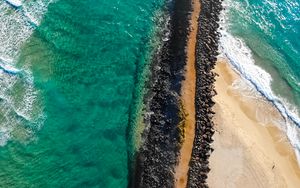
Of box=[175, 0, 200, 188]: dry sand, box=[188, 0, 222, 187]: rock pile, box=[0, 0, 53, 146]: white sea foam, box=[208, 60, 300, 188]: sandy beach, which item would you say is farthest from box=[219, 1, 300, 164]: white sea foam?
box=[0, 0, 53, 146]: white sea foam

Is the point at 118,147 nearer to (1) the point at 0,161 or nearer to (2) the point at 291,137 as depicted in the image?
(1) the point at 0,161

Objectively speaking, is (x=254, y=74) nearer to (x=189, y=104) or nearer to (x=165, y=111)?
(x=189, y=104)

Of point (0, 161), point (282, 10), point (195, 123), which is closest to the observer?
point (0, 161)

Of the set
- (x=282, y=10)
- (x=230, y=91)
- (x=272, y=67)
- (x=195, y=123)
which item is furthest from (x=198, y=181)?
(x=282, y=10)

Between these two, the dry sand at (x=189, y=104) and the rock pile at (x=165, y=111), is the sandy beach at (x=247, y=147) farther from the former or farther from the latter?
the rock pile at (x=165, y=111)

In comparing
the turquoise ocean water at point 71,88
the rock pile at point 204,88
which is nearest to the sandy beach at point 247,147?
the rock pile at point 204,88

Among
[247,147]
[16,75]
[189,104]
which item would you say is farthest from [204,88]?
[16,75]

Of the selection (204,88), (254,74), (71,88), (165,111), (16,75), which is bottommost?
(16,75)
